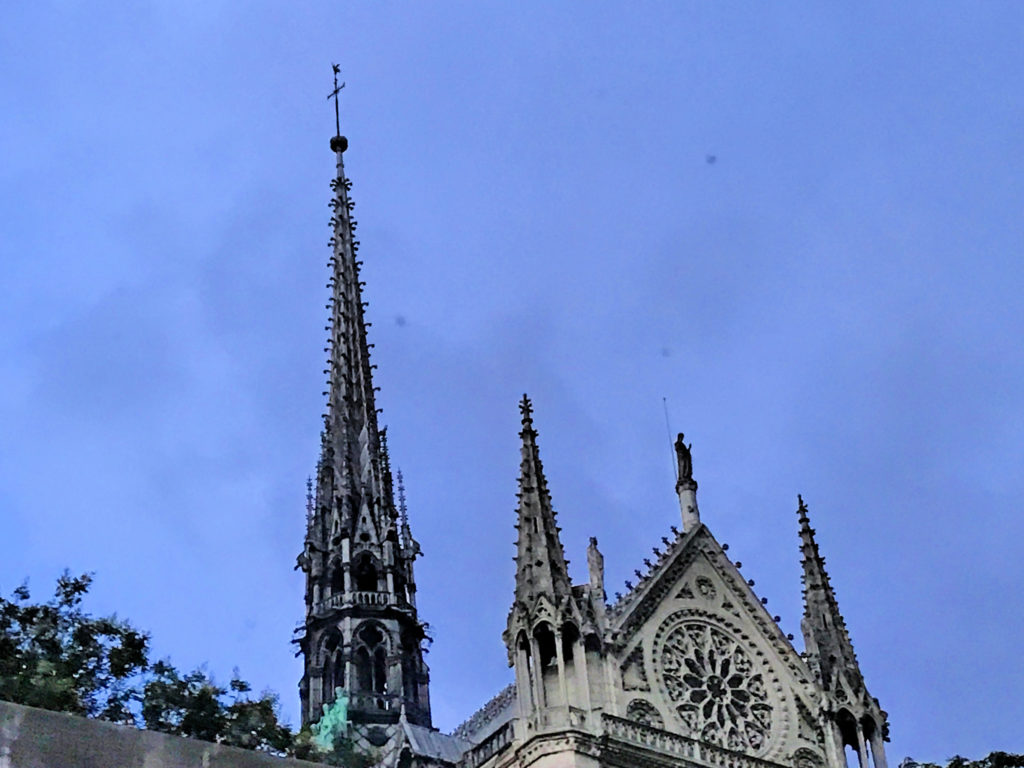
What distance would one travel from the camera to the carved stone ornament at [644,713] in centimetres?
3481

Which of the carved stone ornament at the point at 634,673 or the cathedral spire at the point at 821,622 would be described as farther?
the cathedral spire at the point at 821,622

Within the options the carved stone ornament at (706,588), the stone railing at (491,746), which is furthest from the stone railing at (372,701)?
the carved stone ornament at (706,588)

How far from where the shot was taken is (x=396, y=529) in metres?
53.9

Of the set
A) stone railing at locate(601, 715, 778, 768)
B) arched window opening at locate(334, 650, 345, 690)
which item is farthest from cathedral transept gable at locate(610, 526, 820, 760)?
arched window opening at locate(334, 650, 345, 690)

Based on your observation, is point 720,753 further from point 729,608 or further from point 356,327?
point 356,327

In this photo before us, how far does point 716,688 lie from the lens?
1449 inches

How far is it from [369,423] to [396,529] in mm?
4934

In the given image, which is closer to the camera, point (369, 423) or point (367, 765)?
point (367, 765)

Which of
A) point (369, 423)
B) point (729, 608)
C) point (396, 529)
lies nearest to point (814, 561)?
point (729, 608)

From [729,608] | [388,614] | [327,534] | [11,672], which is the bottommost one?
[11,672]

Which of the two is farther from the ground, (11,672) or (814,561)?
(814,561)

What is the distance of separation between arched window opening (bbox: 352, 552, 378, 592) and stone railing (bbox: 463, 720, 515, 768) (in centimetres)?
1606

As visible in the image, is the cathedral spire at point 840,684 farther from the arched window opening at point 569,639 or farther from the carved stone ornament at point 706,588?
the arched window opening at point 569,639

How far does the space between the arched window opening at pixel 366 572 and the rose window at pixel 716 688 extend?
16.7 meters
